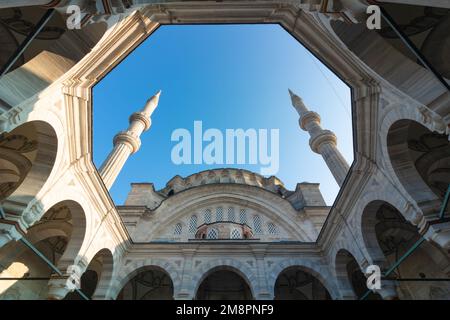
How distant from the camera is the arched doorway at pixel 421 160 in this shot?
25.0ft

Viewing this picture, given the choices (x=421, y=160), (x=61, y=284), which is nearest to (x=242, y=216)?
(x=421, y=160)

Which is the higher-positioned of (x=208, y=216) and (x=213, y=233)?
(x=208, y=216)

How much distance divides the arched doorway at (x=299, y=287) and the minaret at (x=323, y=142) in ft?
19.0

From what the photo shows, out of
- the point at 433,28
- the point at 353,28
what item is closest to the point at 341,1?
the point at 353,28

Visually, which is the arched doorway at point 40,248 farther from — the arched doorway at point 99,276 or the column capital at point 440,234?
the column capital at point 440,234

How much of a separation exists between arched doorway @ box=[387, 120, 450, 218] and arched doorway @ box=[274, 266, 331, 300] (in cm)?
826

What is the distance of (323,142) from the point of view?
65.9 feet

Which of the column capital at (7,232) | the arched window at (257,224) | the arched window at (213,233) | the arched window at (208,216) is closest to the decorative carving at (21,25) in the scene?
the column capital at (7,232)

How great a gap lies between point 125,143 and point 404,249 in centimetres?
1869

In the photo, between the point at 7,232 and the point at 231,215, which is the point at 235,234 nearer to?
the point at 231,215
